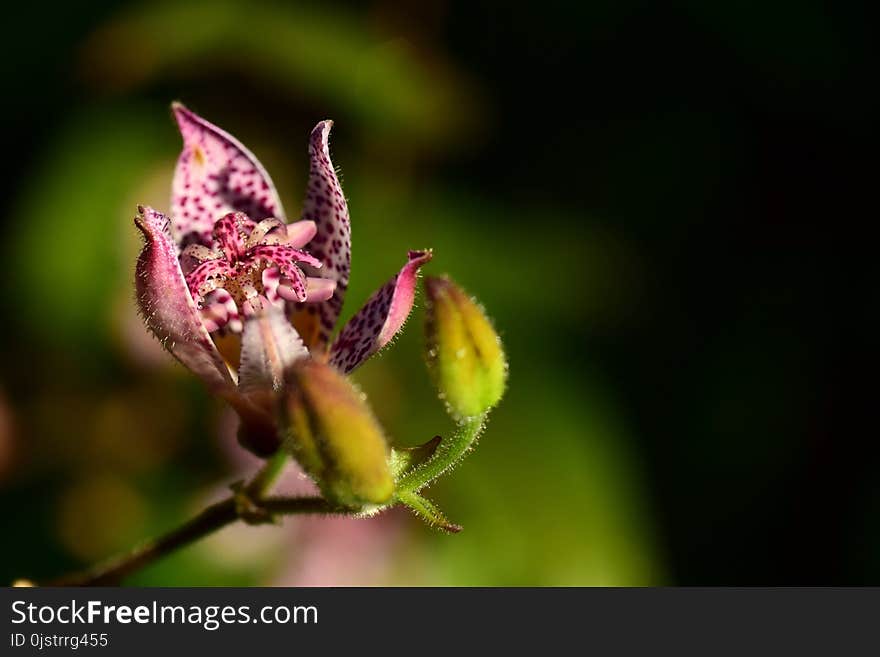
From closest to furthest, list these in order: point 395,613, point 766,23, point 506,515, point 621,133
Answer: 1. point 395,613
2. point 506,515
3. point 766,23
4. point 621,133

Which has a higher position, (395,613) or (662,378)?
(662,378)

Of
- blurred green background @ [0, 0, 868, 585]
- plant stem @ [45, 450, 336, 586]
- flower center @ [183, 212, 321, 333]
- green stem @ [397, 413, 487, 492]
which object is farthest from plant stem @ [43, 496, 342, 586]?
blurred green background @ [0, 0, 868, 585]

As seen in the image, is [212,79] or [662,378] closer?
[662,378]

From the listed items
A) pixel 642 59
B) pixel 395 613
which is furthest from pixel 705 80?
pixel 395 613

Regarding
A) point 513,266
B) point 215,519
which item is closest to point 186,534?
point 215,519

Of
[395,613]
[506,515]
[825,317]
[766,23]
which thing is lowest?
[395,613]

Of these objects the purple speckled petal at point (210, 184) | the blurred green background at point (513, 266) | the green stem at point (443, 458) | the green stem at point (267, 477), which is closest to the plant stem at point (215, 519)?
the green stem at point (267, 477)

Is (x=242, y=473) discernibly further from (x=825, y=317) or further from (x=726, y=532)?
(x=825, y=317)

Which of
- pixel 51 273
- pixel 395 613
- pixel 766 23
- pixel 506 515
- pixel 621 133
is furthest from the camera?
pixel 621 133
